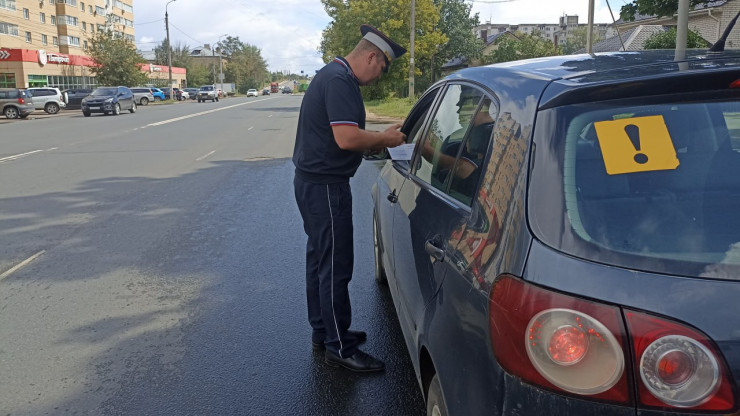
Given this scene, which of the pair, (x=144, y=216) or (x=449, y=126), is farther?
(x=144, y=216)

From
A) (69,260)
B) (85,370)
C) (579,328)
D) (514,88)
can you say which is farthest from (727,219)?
(69,260)

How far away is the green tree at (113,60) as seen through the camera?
59.8 meters

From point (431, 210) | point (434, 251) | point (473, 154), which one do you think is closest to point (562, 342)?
point (434, 251)

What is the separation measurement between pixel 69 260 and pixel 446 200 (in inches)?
179

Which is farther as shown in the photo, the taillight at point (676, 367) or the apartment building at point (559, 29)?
the apartment building at point (559, 29)

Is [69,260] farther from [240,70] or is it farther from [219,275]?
[240,70]

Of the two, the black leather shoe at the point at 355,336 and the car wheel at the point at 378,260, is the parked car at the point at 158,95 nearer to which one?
the car wheel at the point at 378,260

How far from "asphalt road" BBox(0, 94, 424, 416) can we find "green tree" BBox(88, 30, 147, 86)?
55.7m

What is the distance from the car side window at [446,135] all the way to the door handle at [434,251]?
1.09 feet

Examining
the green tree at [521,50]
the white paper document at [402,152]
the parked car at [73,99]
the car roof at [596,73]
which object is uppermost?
the green tree at [521,50]

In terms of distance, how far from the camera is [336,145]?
11.5ft

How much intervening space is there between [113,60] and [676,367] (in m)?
65.4

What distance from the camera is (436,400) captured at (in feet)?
7.53

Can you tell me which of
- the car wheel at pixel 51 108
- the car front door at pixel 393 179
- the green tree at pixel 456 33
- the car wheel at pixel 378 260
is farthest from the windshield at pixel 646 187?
the green tree at pixel 456 33
